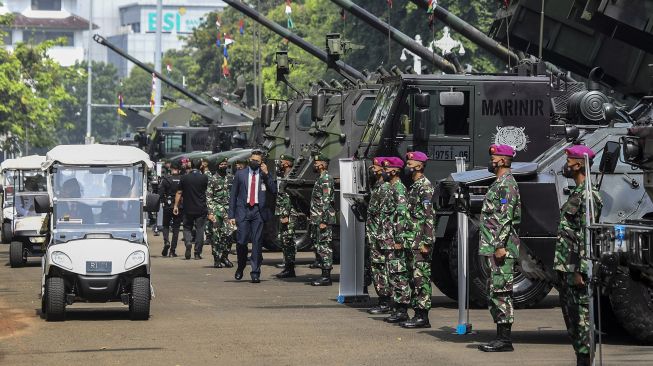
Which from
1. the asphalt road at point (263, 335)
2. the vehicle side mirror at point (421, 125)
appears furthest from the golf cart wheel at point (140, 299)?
the vehicle side mirror at point (421, 125)

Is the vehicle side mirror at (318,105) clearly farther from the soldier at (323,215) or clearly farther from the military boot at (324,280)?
the military boot at (324,280)

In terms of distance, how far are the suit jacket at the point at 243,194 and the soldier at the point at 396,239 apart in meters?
6.07

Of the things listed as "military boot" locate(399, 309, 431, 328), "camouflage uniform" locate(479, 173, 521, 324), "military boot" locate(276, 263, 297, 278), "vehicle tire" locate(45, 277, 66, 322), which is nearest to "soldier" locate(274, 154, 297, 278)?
"military boot" locate(276, 263, 297, 278)

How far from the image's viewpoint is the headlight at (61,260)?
18.1 meters

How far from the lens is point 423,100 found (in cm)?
2162

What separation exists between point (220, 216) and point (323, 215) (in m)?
6.40

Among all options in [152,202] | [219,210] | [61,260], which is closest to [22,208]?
[219,210]

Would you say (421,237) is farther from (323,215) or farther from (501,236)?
(323,215)

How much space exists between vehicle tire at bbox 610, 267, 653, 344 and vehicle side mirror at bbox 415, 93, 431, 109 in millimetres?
6317

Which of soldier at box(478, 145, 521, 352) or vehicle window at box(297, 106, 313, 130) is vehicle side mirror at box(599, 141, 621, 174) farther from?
vehicle window at box(297, 106, 313, 130)

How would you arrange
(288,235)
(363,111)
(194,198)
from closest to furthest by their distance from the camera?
(288,235) → (363,111) → (194,198)

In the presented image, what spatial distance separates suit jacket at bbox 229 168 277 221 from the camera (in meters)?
24.2

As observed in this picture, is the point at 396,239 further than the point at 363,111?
No

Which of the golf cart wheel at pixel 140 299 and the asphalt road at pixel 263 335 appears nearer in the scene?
the asphalt road at pixel 263 335
